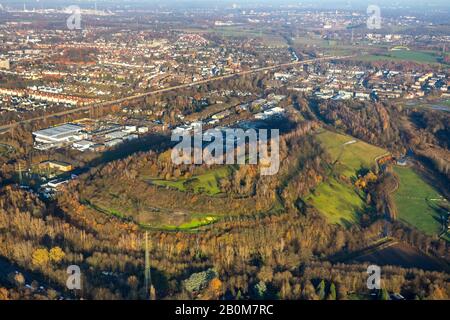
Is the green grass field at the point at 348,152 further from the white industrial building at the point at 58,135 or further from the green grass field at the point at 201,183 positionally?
the white industrial building at the point at 58,135

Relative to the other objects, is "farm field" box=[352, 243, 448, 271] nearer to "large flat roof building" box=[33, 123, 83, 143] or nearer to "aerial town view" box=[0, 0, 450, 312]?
"aerial town view" box=[0, 0, 450, 312]

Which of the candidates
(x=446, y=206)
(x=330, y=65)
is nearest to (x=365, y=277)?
(x=446, y=206)

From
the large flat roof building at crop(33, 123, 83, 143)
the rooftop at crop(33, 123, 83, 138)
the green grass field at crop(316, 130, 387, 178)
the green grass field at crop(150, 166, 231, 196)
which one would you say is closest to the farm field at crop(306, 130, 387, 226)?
the green grass field at crop(316, 130, 387, 178)

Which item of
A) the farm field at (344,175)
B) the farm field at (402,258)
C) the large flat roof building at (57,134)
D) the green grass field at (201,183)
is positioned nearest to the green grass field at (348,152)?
the farm field at (344,175)

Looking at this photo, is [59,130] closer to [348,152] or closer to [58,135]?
[58,135]

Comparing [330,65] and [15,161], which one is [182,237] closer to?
[15,161]

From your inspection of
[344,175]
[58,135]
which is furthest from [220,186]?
[58,135]
